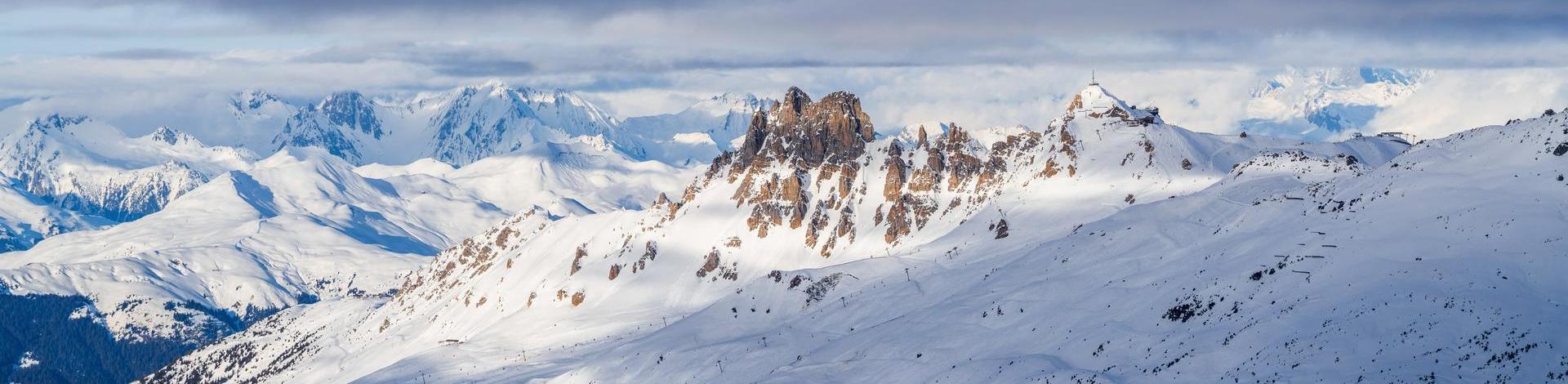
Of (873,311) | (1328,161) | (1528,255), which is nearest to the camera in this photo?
(1528,255)

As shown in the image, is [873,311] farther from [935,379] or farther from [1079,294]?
[935,379]

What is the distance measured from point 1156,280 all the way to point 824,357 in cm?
3871

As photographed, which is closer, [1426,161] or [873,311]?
[1426,161]

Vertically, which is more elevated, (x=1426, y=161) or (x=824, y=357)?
(x=1426, y=161)

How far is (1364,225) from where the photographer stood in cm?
11219

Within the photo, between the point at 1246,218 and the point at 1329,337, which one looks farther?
the point at 1246,218

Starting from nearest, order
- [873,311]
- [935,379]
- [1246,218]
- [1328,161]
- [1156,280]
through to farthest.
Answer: [935,379], [1156,280], [1246,218], [873,311], [1328,161]

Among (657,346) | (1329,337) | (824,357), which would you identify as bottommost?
(657,346)

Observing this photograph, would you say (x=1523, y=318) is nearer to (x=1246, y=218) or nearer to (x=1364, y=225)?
(x=1364, y=225)

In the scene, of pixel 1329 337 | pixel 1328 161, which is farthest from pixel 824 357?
pixel 1328 161

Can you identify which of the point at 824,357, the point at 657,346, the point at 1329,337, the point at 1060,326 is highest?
the point at 1329,337

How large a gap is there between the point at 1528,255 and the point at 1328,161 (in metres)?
104

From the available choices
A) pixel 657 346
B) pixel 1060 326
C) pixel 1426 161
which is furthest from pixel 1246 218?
pixel 657 346

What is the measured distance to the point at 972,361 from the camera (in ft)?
369
